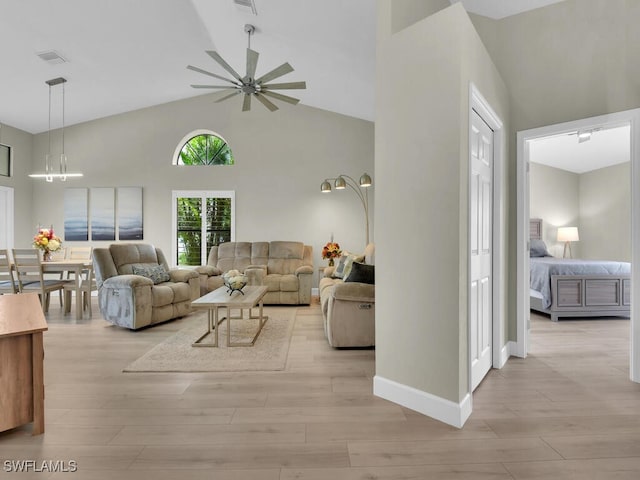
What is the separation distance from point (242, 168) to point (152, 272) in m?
2.89

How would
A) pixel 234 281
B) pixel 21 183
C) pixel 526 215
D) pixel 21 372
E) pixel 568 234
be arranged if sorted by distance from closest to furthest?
pixel 21 372, pixel 526 215, pixel 234 281, pixel 21 183, pixel 568 234

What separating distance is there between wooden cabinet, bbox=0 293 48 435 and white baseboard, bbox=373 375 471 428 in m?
1.98

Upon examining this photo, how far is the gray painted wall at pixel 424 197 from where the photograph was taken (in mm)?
2057

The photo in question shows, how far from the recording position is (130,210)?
684 centimetres

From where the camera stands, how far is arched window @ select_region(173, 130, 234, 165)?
7.04 metres

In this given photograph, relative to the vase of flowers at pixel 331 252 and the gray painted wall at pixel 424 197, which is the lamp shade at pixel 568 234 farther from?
the gray painted wall at pixel 424 197

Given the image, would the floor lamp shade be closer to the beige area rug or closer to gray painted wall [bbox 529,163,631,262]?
gray painted wall [bbox 529,163,631,262]

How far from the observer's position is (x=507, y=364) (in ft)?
10.0

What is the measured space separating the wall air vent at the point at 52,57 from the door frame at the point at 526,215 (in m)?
5.66

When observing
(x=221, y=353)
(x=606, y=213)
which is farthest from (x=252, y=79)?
(x=606, y=213)

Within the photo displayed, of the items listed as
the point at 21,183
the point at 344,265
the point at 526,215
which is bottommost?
the point at 344,265

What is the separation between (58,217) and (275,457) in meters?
7.24

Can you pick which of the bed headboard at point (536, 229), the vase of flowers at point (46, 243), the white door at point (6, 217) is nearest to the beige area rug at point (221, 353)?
the vase of flowers at point (46, 243)

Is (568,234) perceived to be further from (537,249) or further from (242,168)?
(242,168)
